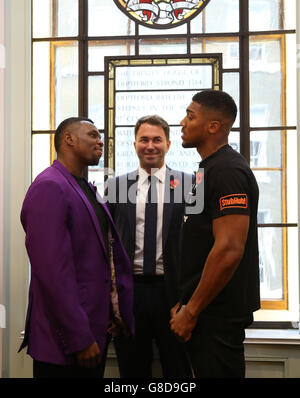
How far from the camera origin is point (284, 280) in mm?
2590

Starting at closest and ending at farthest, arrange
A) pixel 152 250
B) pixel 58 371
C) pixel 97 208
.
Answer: pixel 58 371
pixel 97 208
pixel 152 250

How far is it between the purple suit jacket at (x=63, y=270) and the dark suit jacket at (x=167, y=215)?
1.35ft

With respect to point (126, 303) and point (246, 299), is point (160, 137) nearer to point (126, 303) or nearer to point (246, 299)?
point (126, 303)

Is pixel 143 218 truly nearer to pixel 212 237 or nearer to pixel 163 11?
pixel 212 237

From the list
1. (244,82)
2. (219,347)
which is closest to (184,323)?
(219,347)

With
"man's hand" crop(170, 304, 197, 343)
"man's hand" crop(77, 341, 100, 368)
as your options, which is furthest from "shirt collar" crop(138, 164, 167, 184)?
"man's hand" crop(77, 341, 100, 368)

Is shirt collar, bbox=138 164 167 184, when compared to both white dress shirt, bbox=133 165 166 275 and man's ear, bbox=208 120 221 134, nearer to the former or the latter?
white dress shirt, bbox=133 165 166 275

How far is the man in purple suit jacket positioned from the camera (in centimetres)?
158

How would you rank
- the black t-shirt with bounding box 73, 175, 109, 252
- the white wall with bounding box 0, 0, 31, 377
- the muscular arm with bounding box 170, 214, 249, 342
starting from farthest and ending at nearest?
the white wall with bounding box 0, 0, 31, 377, the black t-shirt with bounding box 73, 175, 109, 252, the muscular arm with bounding box 170, 214, 249, 342

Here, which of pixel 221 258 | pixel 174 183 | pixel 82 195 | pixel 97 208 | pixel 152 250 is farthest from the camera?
pixel 174 183

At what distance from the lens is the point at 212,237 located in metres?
1.63

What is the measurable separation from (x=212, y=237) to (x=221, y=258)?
0.12m

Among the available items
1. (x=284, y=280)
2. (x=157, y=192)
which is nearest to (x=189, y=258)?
(x=157, y=192)

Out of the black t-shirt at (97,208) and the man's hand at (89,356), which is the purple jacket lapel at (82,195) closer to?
the black t-shirt at (97,208)
